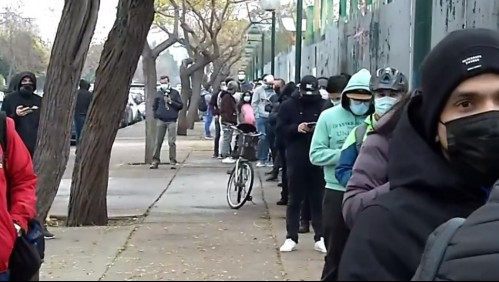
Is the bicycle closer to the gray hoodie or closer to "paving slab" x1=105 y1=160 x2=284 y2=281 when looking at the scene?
"paving slab" x1=105 y1=160 x2=284 y2=281

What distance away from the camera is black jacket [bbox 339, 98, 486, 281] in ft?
7.14

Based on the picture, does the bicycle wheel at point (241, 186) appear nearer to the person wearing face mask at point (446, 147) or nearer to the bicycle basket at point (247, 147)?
the bicycle basket at point (247, 147)

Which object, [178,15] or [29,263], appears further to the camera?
[178,15]

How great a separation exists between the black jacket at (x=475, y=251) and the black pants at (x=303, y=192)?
298 inches

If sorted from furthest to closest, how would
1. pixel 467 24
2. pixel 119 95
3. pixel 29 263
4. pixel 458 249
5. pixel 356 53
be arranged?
1. pixel 356 53
2. pixel 119 95
3. pixel 467 24
4. pixel 29 263
5. pixel 458 249

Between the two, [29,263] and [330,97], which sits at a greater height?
[330,97]

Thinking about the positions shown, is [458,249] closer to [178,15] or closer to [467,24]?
[467,24]

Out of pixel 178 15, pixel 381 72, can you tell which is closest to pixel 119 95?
pixel 381 72

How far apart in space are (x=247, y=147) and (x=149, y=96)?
8.43 meters

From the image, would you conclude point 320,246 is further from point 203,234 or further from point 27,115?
point 27,115

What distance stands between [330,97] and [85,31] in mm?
2682

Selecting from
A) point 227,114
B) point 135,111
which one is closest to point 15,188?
point 227,114

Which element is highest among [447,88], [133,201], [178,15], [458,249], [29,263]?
[178,15]

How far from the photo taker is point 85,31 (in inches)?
401
